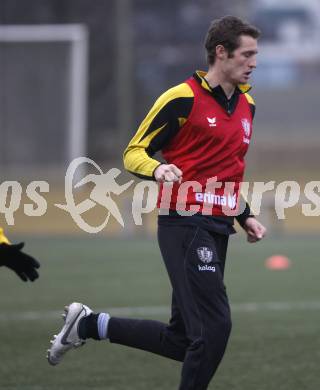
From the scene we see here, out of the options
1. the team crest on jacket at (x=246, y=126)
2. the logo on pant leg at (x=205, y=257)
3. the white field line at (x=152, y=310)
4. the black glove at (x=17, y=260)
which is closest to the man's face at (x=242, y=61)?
the team crest on jacket at (x=246, y=126)

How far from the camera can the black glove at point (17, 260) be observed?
5.87 m

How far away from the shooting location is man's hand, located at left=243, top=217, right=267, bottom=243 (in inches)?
235

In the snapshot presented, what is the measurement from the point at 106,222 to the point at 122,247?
330cm

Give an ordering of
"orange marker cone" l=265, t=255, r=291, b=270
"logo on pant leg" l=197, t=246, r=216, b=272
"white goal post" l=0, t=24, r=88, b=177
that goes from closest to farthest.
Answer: "logo on pant leg" l=197, t=246, r=216, b=272, "orange marker cone" l=265, t=255, r=291, b=270, "white goal post" l=0, t=24, r=88, b=177

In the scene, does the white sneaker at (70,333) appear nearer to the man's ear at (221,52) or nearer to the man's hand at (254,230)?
the man's hand at (254,230)

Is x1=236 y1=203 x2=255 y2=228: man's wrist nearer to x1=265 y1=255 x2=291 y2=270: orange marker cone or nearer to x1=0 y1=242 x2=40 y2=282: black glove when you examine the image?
x1=0 y1=242 x2=40 y2=282: black glove

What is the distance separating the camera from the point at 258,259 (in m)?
14.3

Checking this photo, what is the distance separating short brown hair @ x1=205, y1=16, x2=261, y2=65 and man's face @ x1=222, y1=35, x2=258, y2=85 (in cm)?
2

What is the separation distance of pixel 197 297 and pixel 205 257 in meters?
0.19

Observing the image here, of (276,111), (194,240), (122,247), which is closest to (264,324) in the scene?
(194,240)

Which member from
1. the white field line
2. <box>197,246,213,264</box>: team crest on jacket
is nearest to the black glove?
<box>197,246,213,264</box>: team crest on jacket

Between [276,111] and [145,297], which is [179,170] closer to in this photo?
[145,297]

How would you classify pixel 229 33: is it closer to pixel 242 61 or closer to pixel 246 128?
pixel 242 61

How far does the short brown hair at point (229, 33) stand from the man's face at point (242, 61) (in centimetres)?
2
